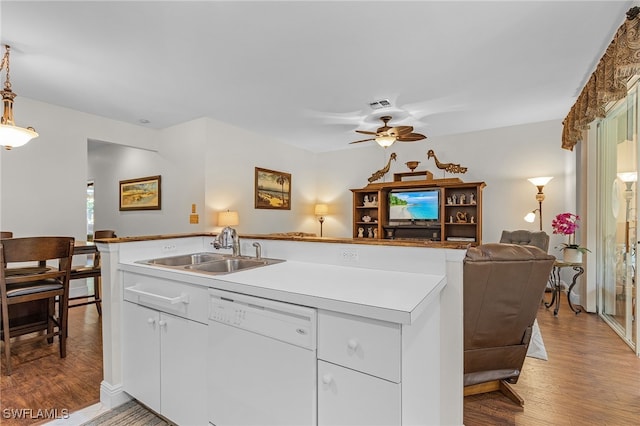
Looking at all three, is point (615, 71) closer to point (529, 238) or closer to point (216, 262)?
point (529, 238)


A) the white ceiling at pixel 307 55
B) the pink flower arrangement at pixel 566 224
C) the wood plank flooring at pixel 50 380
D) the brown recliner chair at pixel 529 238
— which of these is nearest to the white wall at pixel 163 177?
the white ceiling at pixel 307 55

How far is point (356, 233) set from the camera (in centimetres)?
591

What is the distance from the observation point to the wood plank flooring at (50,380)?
189 cm

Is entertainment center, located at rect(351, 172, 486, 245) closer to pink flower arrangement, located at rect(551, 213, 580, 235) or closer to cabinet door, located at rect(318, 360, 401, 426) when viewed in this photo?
pink flower arrangement, located at rect(551, 213, 580, 235)

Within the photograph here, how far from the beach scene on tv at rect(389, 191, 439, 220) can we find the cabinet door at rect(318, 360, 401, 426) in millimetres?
4338

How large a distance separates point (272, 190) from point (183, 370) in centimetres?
417

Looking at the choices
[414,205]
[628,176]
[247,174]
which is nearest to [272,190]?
[247,174]

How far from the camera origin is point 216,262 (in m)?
2.12

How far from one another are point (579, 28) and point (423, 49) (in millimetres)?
1125

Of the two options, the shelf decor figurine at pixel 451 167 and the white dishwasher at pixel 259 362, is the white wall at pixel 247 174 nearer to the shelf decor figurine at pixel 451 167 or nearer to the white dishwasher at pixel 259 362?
the shelf decor figurine at pixel 451 167

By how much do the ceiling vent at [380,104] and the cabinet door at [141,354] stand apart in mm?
3257

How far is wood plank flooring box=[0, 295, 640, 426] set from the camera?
1.80 meters

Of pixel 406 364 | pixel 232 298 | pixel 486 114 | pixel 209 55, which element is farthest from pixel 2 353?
pixel 486 114

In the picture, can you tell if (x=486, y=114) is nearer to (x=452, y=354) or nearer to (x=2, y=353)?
(x=452, y=354)
